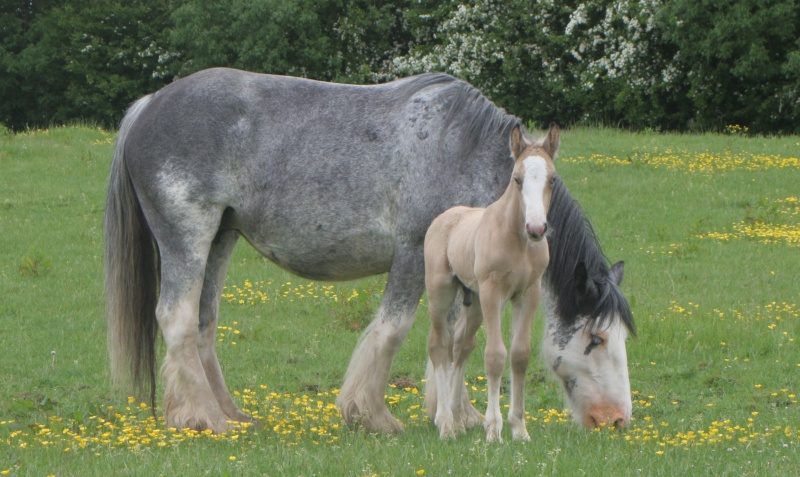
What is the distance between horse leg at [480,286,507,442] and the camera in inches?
216

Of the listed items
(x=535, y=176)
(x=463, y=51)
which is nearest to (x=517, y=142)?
(x=535, y=176)

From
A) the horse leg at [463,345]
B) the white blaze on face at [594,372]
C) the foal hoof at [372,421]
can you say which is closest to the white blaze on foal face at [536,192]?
the horse leg at [463,345]

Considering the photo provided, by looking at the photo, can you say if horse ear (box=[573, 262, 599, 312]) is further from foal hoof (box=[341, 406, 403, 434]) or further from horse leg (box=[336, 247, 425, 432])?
foal hoof (box=[341, 406, 403, 434])

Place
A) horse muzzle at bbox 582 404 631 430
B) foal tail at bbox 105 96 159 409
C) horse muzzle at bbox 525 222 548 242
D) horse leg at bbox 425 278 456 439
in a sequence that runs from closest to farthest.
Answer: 1. horse muzzle at bbox 525 222 548 242
2. horse leg at bbox 425 278 456 439
3. horse muzzle at bbox 582 404 631 430
4. foal tail at bbox 105 96 159 409

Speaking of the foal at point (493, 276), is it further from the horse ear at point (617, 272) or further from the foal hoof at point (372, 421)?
the horse ear at point (617, 272)

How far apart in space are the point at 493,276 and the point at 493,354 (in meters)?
0.45

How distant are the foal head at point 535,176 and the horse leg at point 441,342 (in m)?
1.01

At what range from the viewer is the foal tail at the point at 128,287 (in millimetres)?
7137

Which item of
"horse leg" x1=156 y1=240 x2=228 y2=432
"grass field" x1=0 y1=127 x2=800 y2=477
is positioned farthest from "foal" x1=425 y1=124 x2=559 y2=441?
"horse leg" x1=156 y1=240 x2=228 y2=432

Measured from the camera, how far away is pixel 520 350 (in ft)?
18.4

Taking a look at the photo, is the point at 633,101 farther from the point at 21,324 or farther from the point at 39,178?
the point at 21,324

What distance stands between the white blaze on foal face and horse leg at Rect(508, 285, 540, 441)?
0.81 metres

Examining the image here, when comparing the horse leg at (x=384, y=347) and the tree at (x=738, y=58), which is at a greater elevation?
the tree at (x=738, y=58)

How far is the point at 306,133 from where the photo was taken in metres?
6.85
